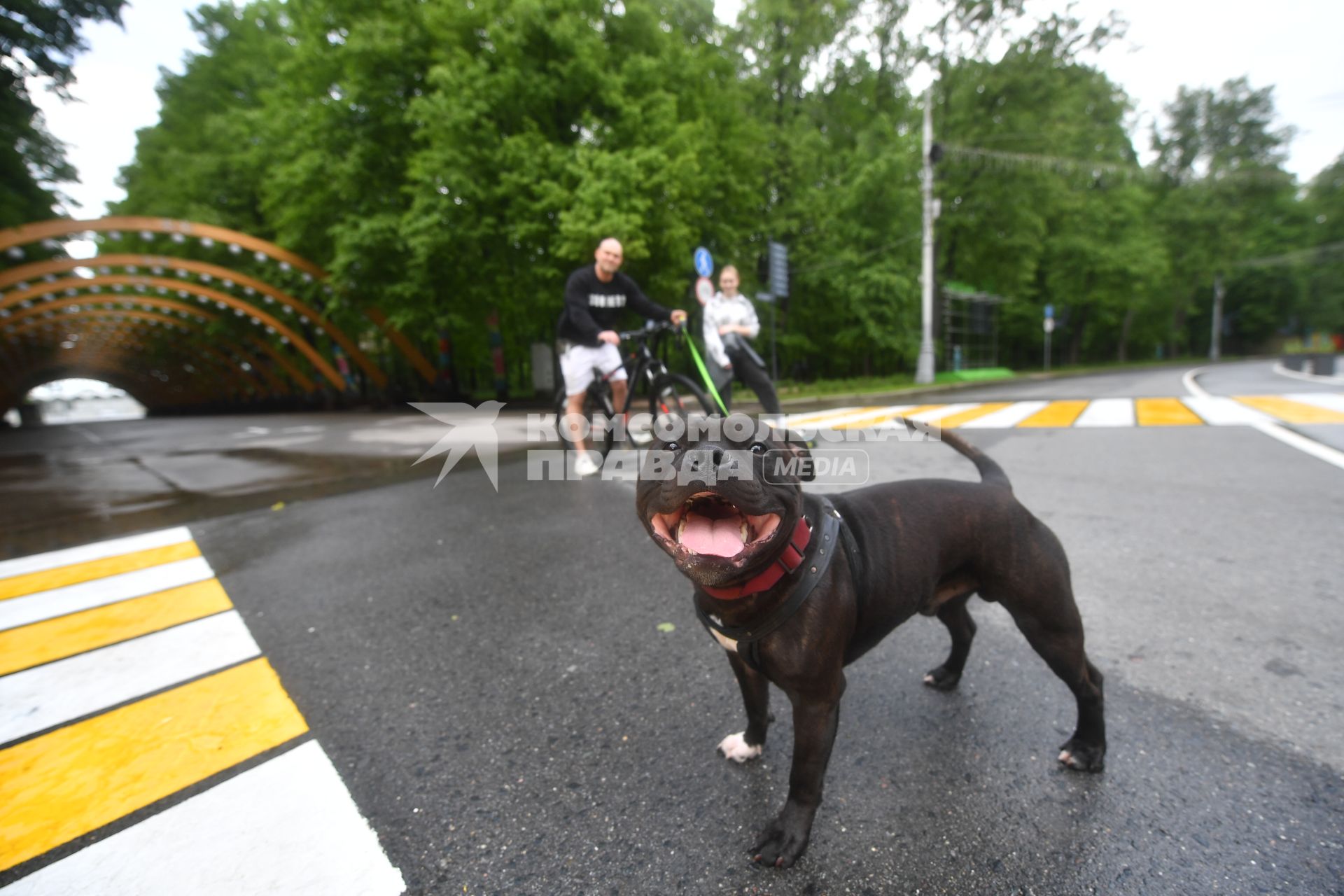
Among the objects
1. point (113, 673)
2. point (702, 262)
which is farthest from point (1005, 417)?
point (113, 673)

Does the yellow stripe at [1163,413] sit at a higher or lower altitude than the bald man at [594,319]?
lower

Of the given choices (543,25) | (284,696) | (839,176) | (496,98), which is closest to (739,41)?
(839,176)

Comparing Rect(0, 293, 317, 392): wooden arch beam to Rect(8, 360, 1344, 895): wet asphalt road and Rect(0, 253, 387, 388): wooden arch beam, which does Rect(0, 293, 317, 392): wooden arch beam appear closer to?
Rect(0, 253, 387, 388): wooden arch beam

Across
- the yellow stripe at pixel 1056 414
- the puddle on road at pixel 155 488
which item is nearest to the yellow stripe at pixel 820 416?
the yellow stripe at pixel 1056 414

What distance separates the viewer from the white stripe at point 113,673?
2.08m

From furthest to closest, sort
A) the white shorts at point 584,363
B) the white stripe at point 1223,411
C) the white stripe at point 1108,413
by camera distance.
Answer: the white stripe at point 1108,413, the white stripe at point 1223,411, the white shorts at point 584,363

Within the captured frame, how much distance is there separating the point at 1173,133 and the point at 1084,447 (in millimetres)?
50071

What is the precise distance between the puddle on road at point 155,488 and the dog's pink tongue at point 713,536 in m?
4.92

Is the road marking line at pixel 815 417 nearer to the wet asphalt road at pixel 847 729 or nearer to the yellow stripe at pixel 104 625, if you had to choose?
the wet asphalt road at pixel 847 729

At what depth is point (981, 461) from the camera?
194 centimetres

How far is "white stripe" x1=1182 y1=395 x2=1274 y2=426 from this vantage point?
7309 millimetres

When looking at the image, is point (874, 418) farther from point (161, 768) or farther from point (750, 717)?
point (161, 768)

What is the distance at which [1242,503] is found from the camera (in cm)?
Answer: 393

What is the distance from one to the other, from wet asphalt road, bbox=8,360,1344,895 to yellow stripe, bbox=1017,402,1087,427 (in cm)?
449
